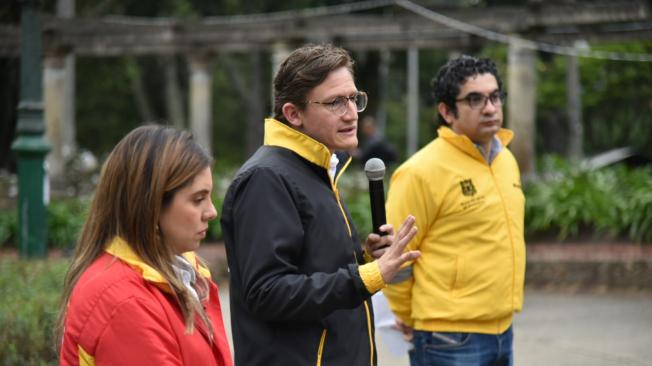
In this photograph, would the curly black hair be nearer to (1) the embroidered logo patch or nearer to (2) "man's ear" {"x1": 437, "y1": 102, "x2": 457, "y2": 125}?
(2) "man's ear" {"x1": 437, "y1": 102, "x2": 457, "y2": 125}

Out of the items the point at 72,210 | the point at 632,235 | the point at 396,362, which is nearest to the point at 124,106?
the point at 72,210

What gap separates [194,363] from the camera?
287 cm

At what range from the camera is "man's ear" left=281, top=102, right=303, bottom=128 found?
3535 mm

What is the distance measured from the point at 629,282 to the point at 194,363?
401 inches

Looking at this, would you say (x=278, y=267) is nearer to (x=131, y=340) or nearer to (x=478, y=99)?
(x=131, y=340)

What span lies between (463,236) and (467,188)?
21 centimetres

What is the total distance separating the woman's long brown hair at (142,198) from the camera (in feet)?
9.41

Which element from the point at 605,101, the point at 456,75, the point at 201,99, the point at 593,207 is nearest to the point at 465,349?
the point at 456,75

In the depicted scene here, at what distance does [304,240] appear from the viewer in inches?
133

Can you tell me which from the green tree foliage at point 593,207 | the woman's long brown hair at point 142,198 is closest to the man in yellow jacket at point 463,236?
the woman's long brown hair at point 142,198

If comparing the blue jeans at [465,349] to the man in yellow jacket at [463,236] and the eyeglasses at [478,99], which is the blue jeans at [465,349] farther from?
the eyeglasses at [478,99]

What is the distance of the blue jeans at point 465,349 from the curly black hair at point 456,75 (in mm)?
1016

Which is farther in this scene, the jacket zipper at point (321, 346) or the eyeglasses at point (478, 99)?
the eyeglasses at point (478, 99)

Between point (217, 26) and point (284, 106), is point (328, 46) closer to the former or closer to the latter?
point (284, 106)
